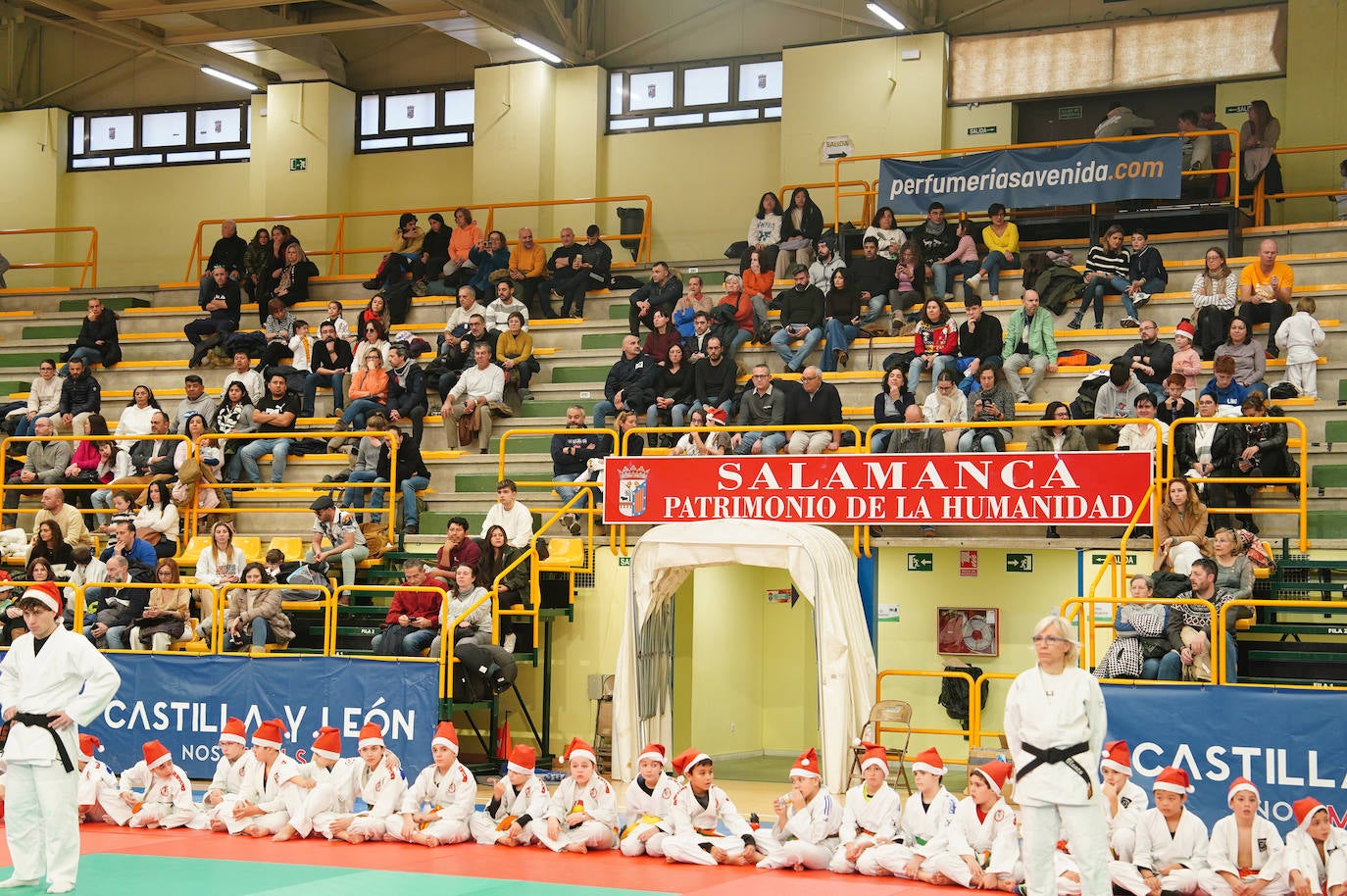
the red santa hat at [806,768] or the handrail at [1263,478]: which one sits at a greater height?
the handrail at [1263,478]

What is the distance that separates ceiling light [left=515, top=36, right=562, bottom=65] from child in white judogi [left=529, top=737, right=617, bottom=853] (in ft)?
48.6

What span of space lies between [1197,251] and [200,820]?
1455 cm

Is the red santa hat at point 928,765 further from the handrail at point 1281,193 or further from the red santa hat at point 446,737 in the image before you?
the handrail at point 1281,193

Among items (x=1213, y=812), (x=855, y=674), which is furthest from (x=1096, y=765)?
(x=855, y=674)

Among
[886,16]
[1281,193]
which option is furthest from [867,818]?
[886,16]

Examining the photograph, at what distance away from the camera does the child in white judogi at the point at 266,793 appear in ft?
43.1

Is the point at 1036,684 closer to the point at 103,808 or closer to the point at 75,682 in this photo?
the point at 75,682

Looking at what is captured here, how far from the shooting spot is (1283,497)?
16266mm

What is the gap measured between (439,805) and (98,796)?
3.11 m

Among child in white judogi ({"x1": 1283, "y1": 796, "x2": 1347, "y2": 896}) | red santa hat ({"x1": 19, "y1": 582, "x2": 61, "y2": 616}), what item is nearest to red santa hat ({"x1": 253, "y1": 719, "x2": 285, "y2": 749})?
red santa hat ({"x1": 19, "y1": 582, "x2": 61, "y2": 616})

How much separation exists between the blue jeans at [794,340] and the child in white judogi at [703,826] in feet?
28.1

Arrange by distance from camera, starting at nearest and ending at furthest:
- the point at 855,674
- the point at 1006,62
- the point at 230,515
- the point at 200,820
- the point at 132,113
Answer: the point at 200,820 → the point at 855,674 → the point at 230,515 → the point at 1006,62 → the point at 132,113

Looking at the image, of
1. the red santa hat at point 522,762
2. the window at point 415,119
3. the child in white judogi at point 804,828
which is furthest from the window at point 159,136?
the child in white judogi at point 804,828

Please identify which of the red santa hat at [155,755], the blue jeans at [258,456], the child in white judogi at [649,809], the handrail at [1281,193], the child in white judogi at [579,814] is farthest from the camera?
the handrail at [1281,193]
